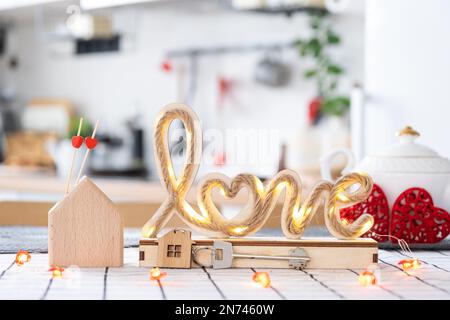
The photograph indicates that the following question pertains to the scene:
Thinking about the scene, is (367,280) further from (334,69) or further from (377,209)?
(334,69)

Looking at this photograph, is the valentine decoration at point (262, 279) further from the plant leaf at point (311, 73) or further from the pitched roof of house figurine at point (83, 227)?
the plant leaf at point (311, 73)

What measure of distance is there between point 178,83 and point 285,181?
3.67m

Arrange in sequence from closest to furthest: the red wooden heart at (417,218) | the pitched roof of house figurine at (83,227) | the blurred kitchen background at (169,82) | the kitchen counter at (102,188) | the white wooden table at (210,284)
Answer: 1. the white wooden table at (210,284)
2. the pitched roof of house figurine at (83,227)
3. the red wooden heart at (417,218)
4. the kitchen counter at (102,188)
5. the blurred kitchen background at (169,82)

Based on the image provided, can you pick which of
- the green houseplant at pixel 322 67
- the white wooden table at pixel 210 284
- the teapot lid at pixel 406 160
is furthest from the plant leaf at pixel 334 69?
the white wooden table at pixel 210 284

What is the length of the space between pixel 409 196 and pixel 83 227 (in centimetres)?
51

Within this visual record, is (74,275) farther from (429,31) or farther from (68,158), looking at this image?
(68,158)

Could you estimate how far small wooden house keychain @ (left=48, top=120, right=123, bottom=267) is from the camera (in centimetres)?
108

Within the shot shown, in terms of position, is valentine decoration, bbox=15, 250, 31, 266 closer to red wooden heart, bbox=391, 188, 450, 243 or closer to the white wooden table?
the white wooden table

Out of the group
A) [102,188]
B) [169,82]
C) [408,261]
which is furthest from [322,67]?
[408,261]

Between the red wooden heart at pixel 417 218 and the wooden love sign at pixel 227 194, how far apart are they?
0.17 metres

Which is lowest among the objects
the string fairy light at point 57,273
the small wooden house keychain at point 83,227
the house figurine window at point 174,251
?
the string fairy light at point 57,273

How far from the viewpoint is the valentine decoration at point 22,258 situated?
1.12 meters

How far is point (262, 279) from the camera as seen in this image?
979mm
